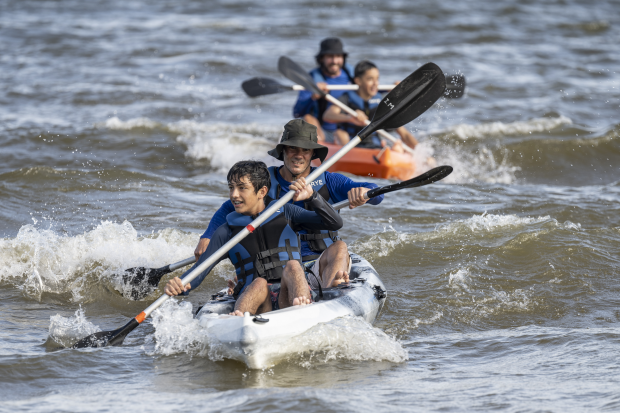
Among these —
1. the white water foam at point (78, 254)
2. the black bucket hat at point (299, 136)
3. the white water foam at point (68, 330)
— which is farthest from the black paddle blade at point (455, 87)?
the white water foam at point (68, 330)

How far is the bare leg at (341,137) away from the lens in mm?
9055

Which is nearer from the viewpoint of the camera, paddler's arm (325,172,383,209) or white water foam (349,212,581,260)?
paddler's arm (325,172,383,209)

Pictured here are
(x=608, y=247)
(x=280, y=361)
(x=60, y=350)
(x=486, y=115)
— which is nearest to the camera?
(x=280, y=361)

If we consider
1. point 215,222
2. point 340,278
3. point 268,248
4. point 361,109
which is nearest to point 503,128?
point 361,109

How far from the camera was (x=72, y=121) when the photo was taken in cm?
1186

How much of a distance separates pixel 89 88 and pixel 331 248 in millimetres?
10637

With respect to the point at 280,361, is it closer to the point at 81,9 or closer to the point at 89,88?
the point at 89,88

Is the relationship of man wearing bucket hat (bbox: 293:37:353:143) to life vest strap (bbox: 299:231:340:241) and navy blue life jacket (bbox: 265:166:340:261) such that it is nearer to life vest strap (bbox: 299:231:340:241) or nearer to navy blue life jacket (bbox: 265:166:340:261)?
navy blue life jacket (bbox: 265:166:340:261)

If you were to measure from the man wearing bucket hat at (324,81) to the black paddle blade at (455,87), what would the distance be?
1264mm

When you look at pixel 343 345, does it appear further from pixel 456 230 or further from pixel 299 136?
pixel 456 230

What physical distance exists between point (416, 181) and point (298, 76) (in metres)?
4.57

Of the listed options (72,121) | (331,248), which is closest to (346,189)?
(331,248)

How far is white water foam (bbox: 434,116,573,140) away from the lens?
11.5m

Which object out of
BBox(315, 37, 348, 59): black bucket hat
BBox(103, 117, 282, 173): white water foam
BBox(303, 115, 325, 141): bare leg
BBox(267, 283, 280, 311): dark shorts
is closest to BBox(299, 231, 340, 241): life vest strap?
BBox(267, 283, 280, 311): dark shorts
